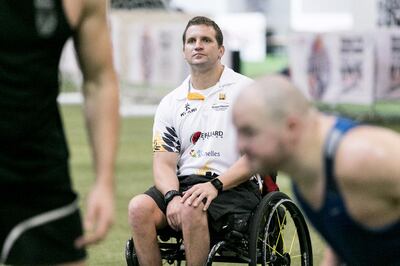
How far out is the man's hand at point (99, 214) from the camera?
3355 mm

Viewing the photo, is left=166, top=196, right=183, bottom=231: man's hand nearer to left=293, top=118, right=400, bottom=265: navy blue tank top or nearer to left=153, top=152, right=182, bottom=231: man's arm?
left=153, top=152, right=182, bottom=231: man's arm

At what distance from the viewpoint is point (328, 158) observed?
318 centimetres

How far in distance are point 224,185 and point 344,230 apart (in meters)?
2.57

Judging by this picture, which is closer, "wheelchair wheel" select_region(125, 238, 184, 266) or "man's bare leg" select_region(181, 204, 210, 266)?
"man's bare leg" select_region(181, 204, 210, 266)

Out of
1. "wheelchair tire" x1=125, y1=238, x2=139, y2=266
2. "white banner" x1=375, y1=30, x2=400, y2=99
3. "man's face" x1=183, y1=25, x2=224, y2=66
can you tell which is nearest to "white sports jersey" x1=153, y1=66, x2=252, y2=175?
"man's face" x1=183, y1=25, x2=224, y2=66

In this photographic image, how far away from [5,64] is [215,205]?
2.66m

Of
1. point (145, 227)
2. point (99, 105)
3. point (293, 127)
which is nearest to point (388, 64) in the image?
point (145, 227)

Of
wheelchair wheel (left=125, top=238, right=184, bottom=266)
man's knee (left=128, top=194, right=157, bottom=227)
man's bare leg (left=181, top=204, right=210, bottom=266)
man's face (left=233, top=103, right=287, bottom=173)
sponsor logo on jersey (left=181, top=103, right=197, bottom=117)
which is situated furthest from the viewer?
sponsor logo on jersey (left=181, top=103, right=197, bottom=117)

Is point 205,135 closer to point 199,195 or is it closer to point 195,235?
point 199,195

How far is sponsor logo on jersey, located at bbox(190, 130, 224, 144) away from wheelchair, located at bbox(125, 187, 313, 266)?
42 centimetres

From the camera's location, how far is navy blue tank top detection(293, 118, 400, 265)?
3199mm

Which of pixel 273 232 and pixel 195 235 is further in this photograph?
pixel 273 232

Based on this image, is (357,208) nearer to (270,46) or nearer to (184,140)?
(184,140)

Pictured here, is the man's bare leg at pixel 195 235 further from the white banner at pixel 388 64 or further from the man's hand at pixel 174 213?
the white banner at pixel 388 64
